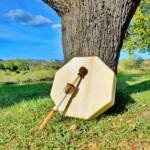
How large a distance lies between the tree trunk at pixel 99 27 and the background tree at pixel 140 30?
17.6m

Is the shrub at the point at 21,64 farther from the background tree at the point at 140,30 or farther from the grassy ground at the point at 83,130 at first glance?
the grassy ground at the point at 83,130

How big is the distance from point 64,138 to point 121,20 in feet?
8.67

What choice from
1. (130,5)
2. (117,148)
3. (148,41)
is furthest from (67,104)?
(148,41)

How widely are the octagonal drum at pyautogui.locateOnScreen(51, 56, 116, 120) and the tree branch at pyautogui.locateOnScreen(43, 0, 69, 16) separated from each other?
113 cm

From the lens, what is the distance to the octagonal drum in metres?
6.95

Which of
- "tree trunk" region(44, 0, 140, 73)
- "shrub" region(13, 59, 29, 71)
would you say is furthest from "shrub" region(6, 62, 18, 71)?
"tree trunk" region(44, 0, 140, 73)

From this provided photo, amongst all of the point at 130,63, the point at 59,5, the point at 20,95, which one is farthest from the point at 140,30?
the point at 59,5

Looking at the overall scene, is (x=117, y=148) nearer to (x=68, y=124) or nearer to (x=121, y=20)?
(x=68, y=124)

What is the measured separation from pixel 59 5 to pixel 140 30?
58.3ft

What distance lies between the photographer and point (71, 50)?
7.88m

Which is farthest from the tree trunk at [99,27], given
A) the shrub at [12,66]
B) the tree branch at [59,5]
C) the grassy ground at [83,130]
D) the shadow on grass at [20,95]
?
A: the shrub at [12,66]

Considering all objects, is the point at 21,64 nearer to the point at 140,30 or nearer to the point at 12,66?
the point at 12,66

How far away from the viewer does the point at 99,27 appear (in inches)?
299

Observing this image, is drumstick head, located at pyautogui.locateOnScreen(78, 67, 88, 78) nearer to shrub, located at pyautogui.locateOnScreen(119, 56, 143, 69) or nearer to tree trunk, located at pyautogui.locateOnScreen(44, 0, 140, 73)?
tree trunk, located at pyautogui.locateOnScreen(44, 0, 140, 73)
